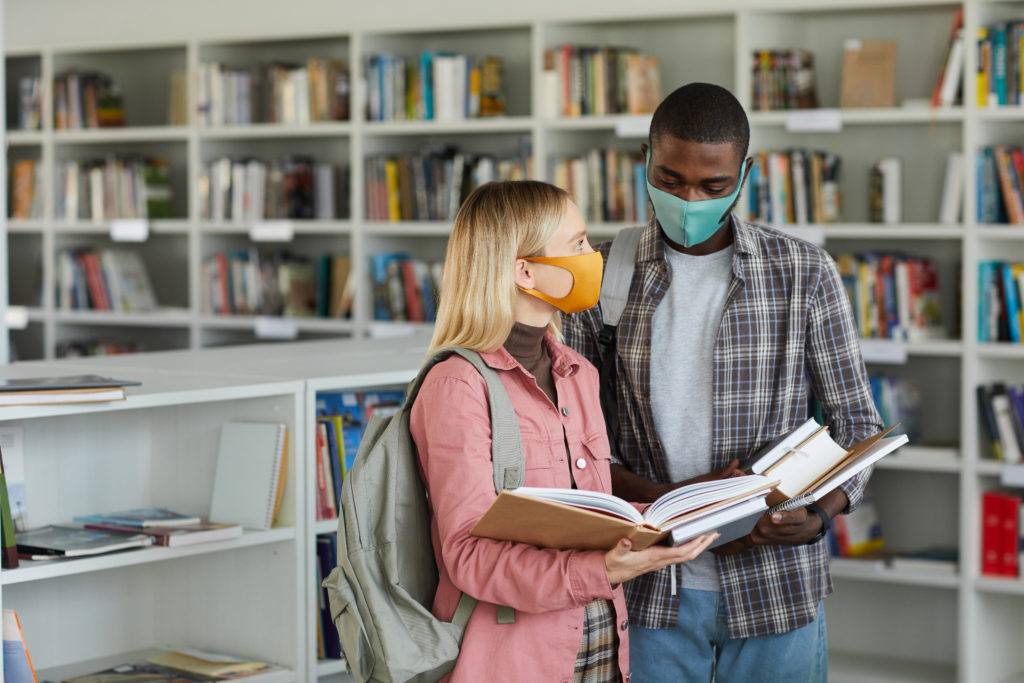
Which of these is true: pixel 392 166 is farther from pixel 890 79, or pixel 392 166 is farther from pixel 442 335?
pixel 442 335

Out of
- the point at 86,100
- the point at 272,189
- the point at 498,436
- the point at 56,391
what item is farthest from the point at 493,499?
the point at 86,100

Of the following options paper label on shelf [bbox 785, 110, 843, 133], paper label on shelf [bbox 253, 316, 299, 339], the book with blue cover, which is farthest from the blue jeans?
paper label on shelf [bbox 253, 316, 299, 339]

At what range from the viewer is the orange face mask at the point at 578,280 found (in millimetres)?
1671

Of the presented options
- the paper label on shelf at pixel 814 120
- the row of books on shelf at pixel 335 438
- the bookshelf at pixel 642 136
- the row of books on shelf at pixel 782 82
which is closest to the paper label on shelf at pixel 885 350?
the bookshelf at pixel 642 136

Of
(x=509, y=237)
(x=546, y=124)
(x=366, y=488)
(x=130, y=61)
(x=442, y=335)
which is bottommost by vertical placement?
(x=366, y=488)

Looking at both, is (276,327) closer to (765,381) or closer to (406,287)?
(406,287)

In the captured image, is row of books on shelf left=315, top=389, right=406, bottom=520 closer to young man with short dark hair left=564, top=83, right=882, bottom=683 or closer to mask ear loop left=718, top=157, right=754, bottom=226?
young man with short dark hair left=564, top=83, right=882, bottom=683

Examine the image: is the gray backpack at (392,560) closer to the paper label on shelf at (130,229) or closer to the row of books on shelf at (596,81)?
the row of books on shelf at (596,81)

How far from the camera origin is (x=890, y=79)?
4176mm

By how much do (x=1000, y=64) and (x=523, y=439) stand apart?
2928 mm

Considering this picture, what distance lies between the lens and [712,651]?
74.4 inches

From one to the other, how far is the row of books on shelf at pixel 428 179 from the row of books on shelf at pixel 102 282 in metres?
1.30

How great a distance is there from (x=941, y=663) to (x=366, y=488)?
11.4 feet

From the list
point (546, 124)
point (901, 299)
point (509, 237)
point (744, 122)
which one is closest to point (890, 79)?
point (901, 299)
